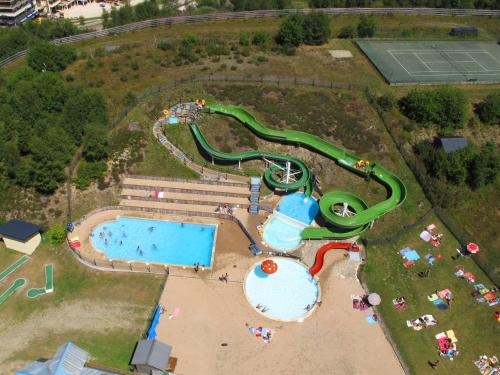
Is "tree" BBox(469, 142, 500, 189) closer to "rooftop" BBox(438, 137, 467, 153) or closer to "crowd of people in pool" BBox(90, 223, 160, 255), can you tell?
"rooftop" BBox(438, 137, 467, 153)

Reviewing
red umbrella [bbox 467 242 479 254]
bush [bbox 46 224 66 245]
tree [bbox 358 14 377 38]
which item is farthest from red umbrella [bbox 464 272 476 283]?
tree [bbox 358 14 377 38]

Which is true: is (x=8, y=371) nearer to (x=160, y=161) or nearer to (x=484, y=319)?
(x=160, y=161)

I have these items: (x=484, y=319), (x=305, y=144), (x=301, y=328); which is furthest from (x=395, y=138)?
(x=301, y=328)

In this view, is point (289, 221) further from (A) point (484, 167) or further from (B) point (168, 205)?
(A) point (484, 167)

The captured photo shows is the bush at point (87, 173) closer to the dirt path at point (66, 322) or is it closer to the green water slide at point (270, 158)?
the green water slide at point (270, 158)

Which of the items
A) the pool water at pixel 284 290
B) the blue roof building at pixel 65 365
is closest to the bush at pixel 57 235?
the blue roof building at pixel 65 365
